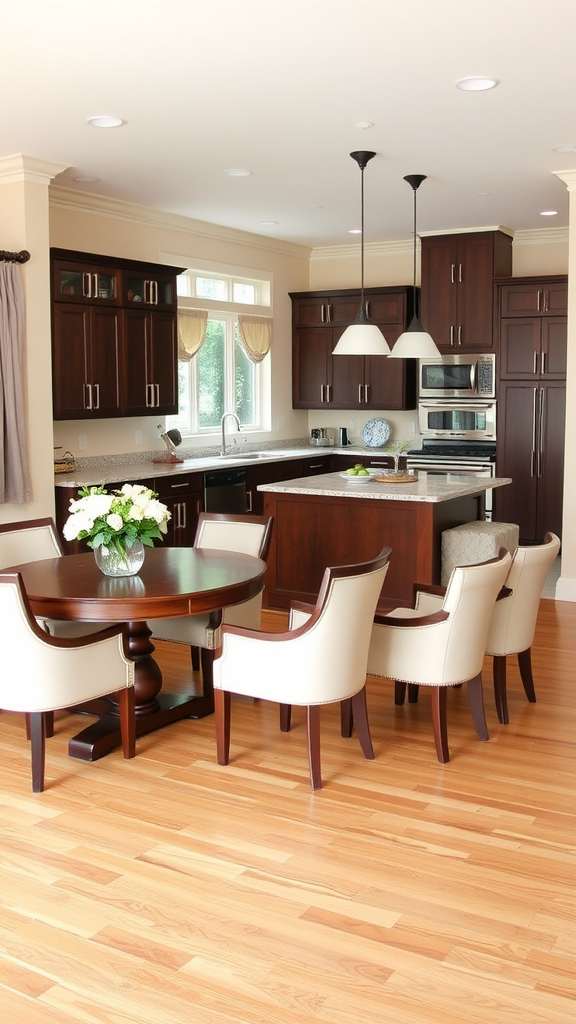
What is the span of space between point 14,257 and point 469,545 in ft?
10.7

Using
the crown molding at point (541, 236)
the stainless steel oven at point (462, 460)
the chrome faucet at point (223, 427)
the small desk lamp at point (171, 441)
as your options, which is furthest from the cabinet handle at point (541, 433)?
the small desk lamp at point (171, 441)

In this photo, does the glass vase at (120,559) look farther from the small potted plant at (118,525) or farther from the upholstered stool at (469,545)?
the upholstered stool at (469,545)

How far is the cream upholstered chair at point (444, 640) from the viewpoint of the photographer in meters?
3.78

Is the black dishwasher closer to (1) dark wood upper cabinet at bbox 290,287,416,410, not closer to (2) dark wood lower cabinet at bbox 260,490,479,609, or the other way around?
(2) dark wood lower cabinet at bbox 260,490,479,609

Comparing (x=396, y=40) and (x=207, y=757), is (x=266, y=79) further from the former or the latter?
(x=207, y=757)

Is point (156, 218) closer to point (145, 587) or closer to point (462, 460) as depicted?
point (462, 460)

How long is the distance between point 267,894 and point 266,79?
3420 mm

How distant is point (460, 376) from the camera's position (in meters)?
8.61

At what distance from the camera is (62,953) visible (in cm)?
254

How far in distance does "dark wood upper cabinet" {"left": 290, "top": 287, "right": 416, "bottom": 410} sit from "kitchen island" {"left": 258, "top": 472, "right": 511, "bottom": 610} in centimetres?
257

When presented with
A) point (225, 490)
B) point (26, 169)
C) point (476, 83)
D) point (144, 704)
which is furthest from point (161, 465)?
point (476, 83)

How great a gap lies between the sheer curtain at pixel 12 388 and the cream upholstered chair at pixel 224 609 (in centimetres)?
147

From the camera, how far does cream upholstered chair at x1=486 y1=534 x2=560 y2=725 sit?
428 cm

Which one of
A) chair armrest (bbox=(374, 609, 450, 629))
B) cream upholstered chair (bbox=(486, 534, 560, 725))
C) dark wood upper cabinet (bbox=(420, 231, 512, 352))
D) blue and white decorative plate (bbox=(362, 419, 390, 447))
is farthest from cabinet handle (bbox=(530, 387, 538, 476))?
chair armrest (bbox=(374, 609, 450, 629))
